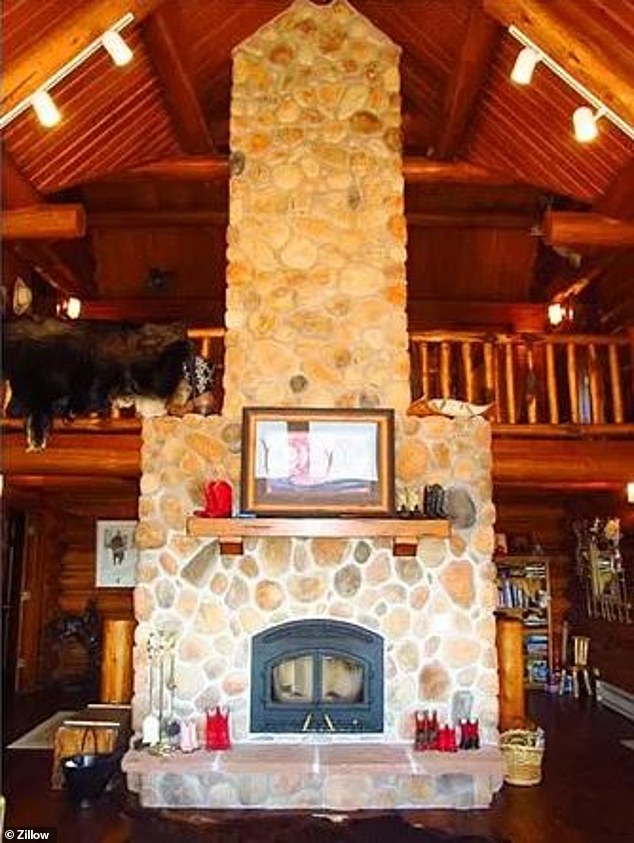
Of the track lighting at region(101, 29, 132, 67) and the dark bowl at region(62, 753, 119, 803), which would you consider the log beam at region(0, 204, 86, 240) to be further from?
the dark bowl at region(62, 753, 119, 803)

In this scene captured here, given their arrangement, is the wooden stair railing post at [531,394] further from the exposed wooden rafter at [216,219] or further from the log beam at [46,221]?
the log beam at [46,221]

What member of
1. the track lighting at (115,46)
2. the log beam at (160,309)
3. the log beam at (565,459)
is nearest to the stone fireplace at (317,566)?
the log beam at (565,459)

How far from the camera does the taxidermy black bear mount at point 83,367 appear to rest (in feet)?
20.4

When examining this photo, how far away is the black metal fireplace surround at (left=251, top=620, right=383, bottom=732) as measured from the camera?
558 cm

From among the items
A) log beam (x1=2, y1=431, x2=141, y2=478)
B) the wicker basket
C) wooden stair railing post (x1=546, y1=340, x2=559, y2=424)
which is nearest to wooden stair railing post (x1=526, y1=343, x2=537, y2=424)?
wooden stair railing post (x1=546, y1=340, x2=559, y2=424)

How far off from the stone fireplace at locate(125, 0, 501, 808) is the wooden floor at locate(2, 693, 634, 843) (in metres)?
0.28

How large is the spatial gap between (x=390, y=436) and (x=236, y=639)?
5.76 ft

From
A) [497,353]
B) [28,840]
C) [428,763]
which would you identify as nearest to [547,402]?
[497,353]

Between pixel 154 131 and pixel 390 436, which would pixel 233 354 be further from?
pixel 154 131

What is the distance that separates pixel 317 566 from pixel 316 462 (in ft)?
2.40

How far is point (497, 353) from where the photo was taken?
734 centimetres

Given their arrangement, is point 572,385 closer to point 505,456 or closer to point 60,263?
point 505,456

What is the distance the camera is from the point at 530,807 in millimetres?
5211

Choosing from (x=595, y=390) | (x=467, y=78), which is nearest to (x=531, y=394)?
(x=595, y=390)
